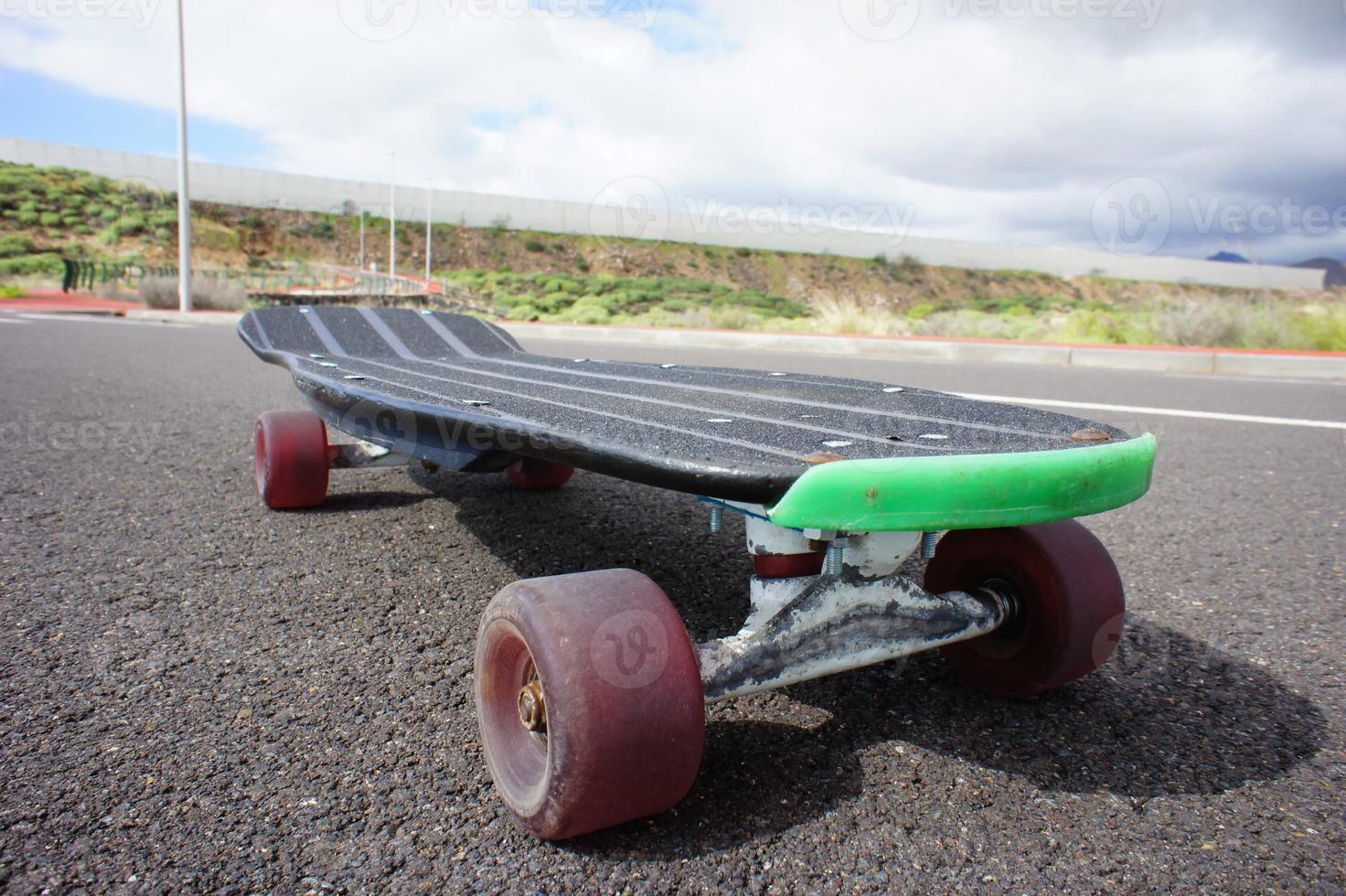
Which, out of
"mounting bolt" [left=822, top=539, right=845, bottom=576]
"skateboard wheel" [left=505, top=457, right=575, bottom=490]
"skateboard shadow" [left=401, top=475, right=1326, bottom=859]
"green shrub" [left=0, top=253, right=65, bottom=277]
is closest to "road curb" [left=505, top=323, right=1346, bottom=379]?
"skateboard wheel" [left=505, top=457, right=575, bottom=490]

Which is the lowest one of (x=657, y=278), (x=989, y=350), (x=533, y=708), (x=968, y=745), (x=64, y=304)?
(x=64, y=304)

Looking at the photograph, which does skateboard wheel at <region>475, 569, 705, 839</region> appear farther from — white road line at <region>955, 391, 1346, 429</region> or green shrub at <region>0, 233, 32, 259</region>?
green shrub at <region>0, 233, 32, 259</region>

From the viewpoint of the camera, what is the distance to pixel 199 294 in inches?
699

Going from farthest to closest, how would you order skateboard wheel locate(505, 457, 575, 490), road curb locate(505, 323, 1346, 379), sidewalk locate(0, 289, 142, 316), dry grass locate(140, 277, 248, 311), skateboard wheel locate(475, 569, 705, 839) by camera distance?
1. dry grass locate(140, 277, 248, 311)
2. sidewalk locate(0, 289, 142, 316)
3. road curb locate(505, 323, 1346, 379)
4. skateboard wheel locate(505, 457, 575, 490)
5. skateboard wheel locate(475, 569, 705, 839)

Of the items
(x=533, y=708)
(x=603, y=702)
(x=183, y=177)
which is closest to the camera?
(x=603, y=702)

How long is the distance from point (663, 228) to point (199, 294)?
1593 inches

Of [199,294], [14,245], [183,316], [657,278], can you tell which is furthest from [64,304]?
[657,278]

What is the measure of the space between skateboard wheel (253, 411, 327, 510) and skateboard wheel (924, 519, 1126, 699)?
211cm

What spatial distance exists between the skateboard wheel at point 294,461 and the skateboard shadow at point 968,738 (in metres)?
1.43

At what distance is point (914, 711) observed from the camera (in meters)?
1.61

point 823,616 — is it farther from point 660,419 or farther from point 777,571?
point 660,419

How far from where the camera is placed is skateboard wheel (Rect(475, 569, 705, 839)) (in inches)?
43.8

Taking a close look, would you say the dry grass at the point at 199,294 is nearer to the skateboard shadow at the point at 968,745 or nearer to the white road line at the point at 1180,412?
the white road line at the point at 1180,412

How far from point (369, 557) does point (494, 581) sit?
0.42 meters
